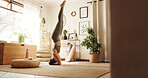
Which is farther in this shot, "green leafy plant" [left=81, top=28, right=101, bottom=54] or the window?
"green leafy plant" [left=81, top=28, right=101, bottom=54]

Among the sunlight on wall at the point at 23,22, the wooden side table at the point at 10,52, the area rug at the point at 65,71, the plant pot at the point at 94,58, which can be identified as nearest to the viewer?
the area rug at the point at 65,71

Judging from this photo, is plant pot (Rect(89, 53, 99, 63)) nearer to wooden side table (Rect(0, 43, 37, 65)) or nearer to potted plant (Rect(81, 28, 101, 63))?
potted plant (Rect(81, 28, 101, 63))

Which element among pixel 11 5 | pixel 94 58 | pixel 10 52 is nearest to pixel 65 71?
pixel 10 52

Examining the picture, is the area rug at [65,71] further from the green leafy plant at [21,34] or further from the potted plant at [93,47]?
the potted plant at [93,47]

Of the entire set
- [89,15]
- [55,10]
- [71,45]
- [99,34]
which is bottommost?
[71,45]

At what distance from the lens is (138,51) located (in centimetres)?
35

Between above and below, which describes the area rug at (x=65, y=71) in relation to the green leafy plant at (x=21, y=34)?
below

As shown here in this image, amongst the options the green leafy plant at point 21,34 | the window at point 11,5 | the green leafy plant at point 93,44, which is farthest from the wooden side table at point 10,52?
the green leafy plant at point 93,44

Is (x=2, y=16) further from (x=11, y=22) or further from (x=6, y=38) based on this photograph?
(x=6, y=38)

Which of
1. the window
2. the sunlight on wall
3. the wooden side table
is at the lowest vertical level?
the wooden side table

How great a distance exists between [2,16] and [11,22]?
1.20ft

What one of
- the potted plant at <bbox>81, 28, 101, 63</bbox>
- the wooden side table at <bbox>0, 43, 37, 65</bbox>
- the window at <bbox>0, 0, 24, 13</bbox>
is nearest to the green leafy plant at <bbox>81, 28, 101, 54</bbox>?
the potted plant at <bbox>81, 28, 101, 63</bbox>

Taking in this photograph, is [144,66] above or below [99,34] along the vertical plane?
below

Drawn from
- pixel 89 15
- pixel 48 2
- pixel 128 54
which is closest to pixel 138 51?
pixel 128 54
